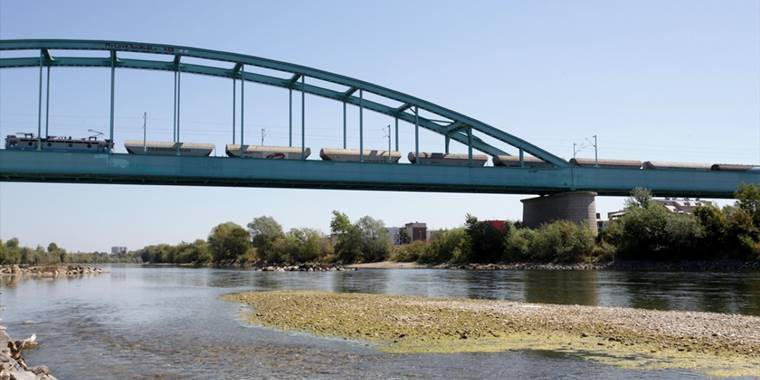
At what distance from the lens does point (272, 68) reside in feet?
209

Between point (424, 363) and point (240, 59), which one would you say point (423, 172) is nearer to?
point (240, 59)

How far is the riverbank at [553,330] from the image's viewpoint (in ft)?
48.9

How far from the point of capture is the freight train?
54.1m

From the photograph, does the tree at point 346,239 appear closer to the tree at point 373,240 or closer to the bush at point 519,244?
the tree at point 373,240

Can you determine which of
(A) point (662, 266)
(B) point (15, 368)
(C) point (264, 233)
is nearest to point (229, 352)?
(B) point (15, 368)

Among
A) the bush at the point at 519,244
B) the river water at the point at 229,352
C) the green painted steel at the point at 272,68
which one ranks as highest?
the green painted steel at the point at 272,68

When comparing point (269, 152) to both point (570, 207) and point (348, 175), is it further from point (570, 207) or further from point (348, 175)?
point (570, 207)

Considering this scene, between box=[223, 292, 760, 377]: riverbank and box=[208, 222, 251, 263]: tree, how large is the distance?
444 feet

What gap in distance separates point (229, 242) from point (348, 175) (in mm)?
107935

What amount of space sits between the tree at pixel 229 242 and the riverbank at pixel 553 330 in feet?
444

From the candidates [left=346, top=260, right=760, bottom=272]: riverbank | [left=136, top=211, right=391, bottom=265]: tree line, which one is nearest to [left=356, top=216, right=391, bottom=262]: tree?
[left=136, top=211, right=391, bottom=265]: tree line

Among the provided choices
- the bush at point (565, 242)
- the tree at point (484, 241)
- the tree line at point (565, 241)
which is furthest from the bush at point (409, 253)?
the bush at point (565, 242)

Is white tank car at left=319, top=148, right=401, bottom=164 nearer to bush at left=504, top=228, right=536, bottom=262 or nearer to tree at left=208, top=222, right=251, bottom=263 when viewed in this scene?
bush at left=504, top=228, right=536, bottom=262

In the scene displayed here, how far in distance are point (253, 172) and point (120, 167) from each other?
11.5 meters
